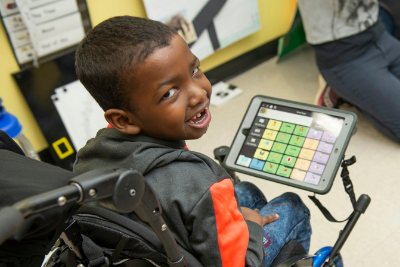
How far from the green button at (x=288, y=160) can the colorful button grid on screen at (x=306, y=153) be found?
0.06 ft

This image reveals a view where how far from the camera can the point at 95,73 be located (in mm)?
704

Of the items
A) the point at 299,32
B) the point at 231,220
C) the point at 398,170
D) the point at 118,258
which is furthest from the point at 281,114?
the point at 299,32

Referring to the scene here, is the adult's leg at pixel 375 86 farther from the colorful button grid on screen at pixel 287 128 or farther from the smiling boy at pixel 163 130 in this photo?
the smiling boy at pixel 163 130

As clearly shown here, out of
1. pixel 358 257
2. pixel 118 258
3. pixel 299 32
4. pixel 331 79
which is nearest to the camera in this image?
pixel 118 258

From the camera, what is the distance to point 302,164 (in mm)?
948

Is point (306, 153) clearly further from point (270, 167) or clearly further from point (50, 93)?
point (50, 93)

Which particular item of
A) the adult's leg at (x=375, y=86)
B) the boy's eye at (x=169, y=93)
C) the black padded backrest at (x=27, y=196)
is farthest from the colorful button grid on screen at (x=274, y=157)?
the adult's leg at (x=375, y=86)

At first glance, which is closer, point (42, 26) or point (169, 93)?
point (169, 93)

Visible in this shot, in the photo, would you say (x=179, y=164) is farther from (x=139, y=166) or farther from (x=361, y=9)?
(x=361, y=9)

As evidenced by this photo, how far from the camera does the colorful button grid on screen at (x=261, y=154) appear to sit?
3.24 ft

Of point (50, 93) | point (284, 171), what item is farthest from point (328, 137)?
point (50, 93)

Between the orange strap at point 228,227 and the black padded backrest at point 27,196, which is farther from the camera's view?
the orange strap at point 228,227

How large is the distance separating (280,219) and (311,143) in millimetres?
189

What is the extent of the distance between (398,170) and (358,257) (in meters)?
0.48
